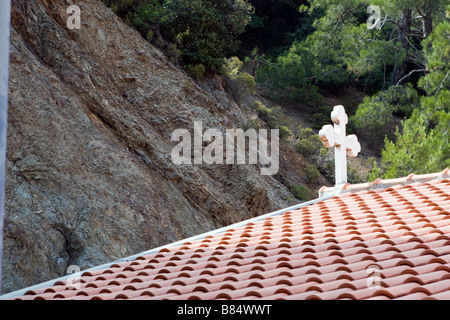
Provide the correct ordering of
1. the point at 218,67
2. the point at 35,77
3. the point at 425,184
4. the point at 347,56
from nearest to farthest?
1. the point at 425,184
2. the point at 35,77
3. the point at 218,67
4. the point at 347,56

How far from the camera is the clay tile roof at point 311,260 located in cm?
446

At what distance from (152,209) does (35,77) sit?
3.36 meters

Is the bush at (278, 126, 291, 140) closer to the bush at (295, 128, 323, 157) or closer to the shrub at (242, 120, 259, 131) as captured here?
the bush at (295, 128, 323, 157)

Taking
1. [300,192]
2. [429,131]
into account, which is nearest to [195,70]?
[300,192]

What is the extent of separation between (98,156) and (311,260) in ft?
26.9

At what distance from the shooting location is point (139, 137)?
14.3 meters

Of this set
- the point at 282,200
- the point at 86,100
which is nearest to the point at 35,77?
the point at 86,100

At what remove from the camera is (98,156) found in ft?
42.1

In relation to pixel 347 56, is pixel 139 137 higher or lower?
lower

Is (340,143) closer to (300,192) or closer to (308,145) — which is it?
(300,192)

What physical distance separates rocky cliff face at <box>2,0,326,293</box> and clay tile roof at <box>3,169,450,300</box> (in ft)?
15.2

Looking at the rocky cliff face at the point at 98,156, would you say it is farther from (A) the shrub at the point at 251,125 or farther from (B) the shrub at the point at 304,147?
(B) the shrub at the point at 304,147
